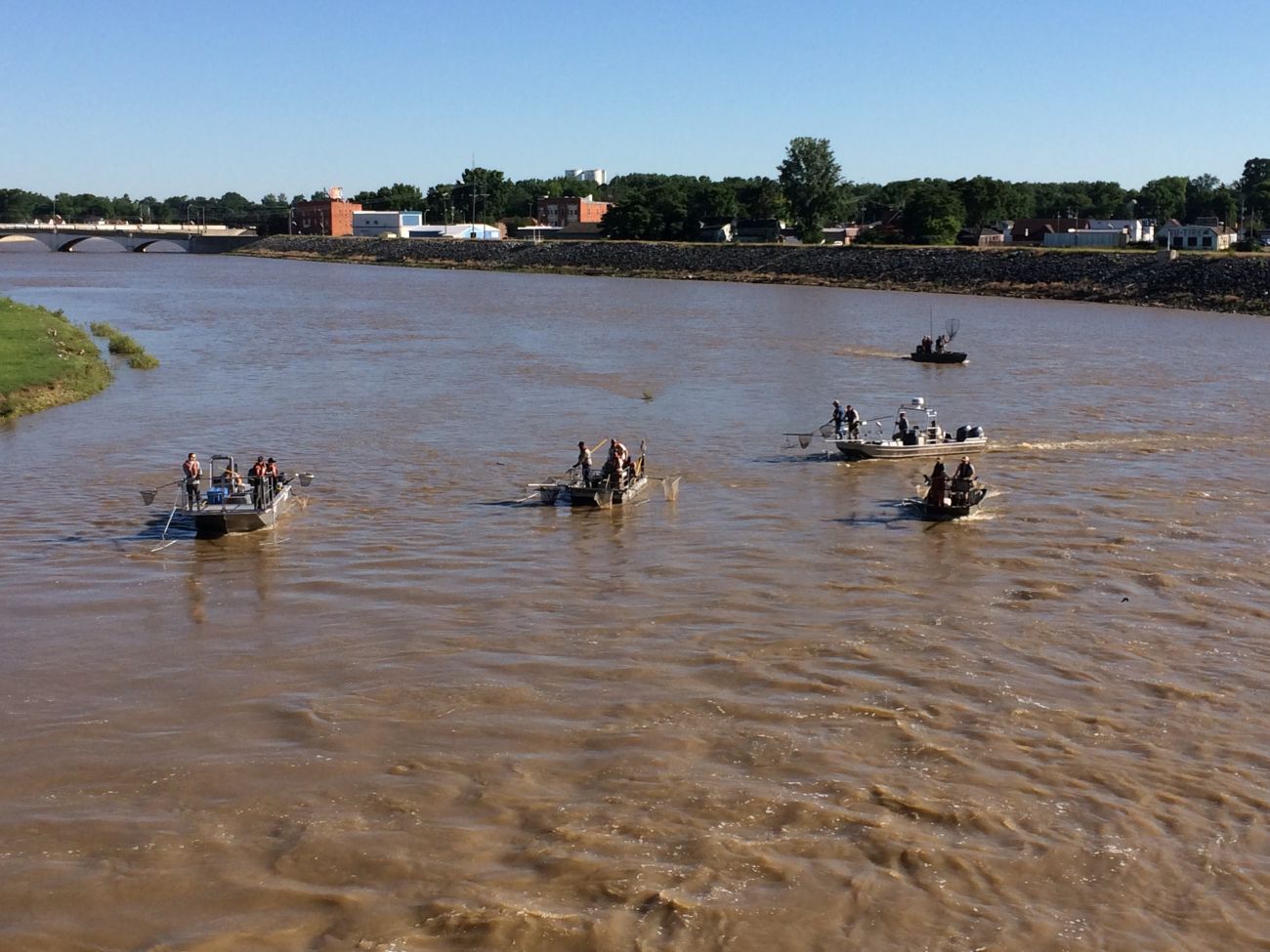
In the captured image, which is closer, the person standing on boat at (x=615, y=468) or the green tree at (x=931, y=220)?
the person standing on boat at (x=615, y=468)

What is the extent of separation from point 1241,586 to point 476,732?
46.8ft

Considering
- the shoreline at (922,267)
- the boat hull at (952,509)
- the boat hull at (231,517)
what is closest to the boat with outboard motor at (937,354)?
the boat hull at (952,509)

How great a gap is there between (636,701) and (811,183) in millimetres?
146774

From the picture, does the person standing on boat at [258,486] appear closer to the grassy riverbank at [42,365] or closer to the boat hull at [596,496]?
the boat hull at [596,496]

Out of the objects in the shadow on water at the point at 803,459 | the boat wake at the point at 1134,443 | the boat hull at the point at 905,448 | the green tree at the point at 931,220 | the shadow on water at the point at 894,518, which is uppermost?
the green tree at the point at 931,220

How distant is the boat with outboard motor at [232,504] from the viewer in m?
24.9

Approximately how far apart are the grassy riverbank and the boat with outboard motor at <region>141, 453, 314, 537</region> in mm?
16802

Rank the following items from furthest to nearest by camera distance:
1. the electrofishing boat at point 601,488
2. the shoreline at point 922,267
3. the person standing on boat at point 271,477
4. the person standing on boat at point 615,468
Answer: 1. the shoreline at point 922,267
2. the person standing on boat at point 615,468
3. the electrofishing boat at point 601,488
4. the person standing on boat at point 271,477

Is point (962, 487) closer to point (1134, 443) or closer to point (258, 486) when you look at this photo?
point (1134, 443)

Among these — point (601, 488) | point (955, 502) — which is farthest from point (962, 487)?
point (601, 488)

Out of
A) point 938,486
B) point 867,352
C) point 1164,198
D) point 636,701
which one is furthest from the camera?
point 1164,198

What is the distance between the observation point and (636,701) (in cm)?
1706

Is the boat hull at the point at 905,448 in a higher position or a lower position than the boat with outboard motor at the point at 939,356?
lower

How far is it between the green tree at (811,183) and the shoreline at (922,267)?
20434mm
